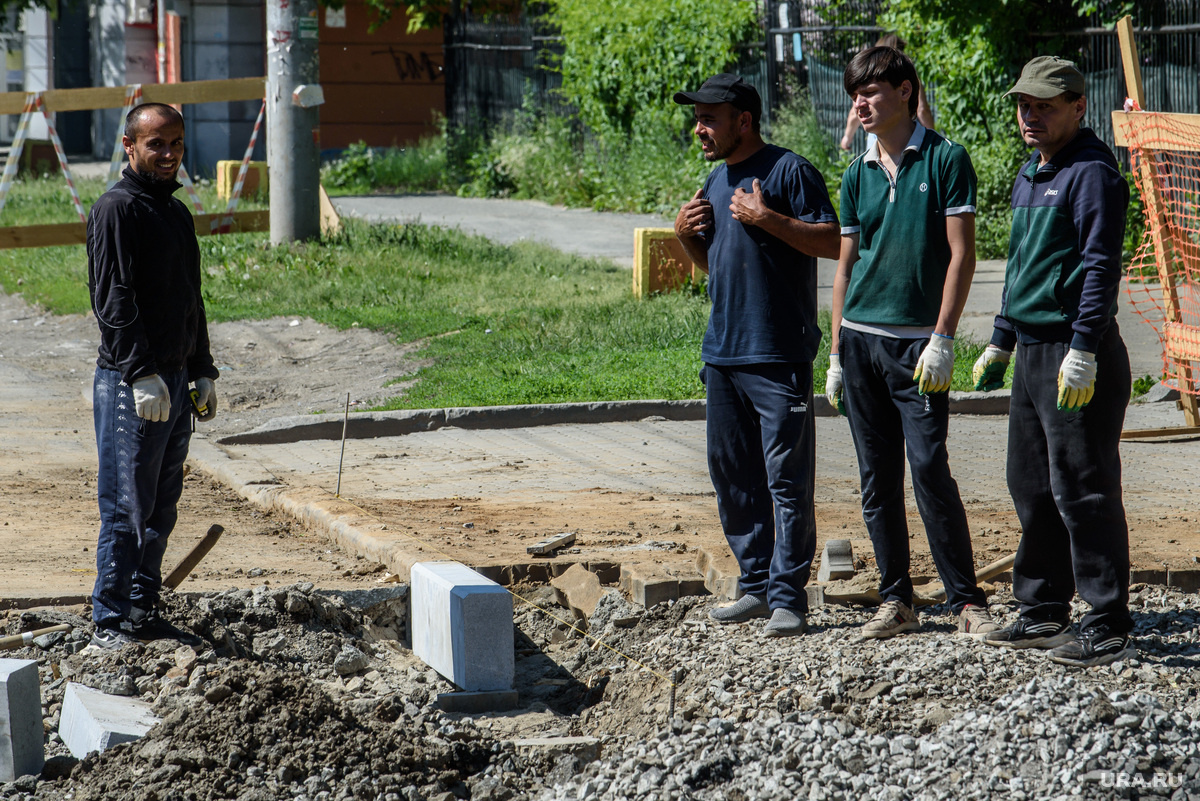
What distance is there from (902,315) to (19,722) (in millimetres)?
3026

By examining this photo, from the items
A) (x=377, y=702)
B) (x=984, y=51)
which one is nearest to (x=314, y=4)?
(x=984, y=51)

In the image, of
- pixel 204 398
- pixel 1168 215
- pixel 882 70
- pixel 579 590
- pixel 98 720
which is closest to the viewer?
pixel 98 720

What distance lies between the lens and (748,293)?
188 inches

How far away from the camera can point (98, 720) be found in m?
4.07

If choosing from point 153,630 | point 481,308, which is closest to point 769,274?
point 153,630

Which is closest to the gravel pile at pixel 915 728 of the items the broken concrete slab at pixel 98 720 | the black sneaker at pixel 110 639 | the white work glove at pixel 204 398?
the broken concrete slab at pixel 98 720

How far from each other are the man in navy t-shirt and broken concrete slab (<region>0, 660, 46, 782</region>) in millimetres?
2274

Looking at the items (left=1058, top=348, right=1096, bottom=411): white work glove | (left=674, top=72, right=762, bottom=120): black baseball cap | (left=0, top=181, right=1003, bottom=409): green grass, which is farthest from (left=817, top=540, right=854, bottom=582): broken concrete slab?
(left=0, top=181, right=1003, bottom=409): green grass

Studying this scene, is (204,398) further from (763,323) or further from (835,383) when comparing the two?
(835,383)

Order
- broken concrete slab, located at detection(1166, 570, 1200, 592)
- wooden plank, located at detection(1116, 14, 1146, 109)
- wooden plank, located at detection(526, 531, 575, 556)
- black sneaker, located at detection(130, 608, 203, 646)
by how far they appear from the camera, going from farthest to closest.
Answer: wooden plank, located at detection(1116, 14, 1146, 109) < wooden plank, located at detection(526, 531, 575, 556) < broken concrete slab, located at detection(1166, 570, 1200, 592) < black sneaker, located at detection(130, 608, 203, 646)

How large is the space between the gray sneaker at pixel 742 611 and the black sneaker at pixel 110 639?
2.08 m

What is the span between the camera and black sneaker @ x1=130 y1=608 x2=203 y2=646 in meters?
4.82

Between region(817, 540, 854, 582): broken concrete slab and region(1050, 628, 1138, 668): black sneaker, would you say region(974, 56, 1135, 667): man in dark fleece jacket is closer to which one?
region(1050, 628, 1138, 668): black sneaker

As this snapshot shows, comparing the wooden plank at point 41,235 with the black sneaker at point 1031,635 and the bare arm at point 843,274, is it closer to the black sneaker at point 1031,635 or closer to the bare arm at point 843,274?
the bare arm at point 843,274
